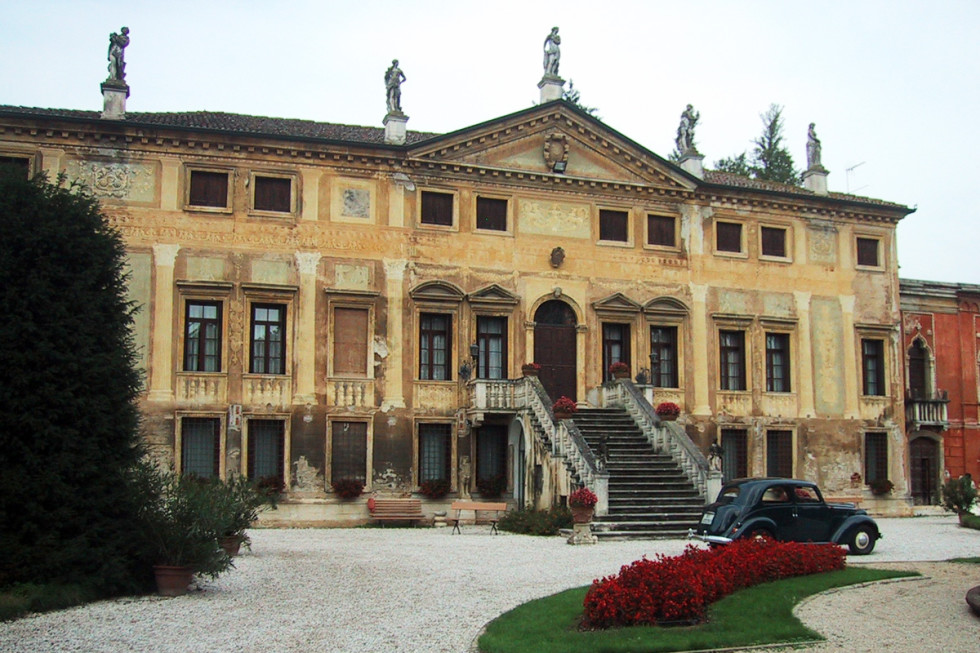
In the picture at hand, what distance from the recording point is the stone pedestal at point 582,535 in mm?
22391

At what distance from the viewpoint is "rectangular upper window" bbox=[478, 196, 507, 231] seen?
102 feet

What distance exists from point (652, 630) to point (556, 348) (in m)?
20.2

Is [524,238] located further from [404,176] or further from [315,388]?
Result: [315,388]

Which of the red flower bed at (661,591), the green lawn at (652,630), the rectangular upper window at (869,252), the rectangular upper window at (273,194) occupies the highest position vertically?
the rectangular upper window at (273,194)

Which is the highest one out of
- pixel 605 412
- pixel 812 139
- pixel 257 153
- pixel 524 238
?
pixel 812 139

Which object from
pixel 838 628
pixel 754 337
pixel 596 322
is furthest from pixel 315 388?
pixel 838 628

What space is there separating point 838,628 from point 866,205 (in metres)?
26.4

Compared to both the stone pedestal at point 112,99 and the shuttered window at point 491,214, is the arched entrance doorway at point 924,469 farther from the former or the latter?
the stone pedestal at point 112,99

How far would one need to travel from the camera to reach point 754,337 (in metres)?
33.5

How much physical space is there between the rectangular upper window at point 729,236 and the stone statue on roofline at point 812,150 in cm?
419

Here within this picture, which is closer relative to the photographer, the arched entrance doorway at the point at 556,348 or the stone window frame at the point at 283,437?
the stone window frame at the point at 283,437

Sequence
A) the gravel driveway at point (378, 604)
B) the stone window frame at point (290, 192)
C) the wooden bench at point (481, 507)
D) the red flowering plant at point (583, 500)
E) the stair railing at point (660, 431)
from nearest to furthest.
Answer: the gravel driveway at point (378, 604) < the red flowering plant at point (583, 500) < the wooden bench at point (481, 507) < the stair railing at point (660, 431) < the stone window frame at point (290, 192)

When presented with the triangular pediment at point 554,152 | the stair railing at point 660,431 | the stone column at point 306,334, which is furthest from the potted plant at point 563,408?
the triangular pediment at point 554,152

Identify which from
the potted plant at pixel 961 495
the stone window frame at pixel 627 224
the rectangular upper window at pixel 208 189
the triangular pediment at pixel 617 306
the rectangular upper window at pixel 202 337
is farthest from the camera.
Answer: the stone window frame at pixel 627 224
